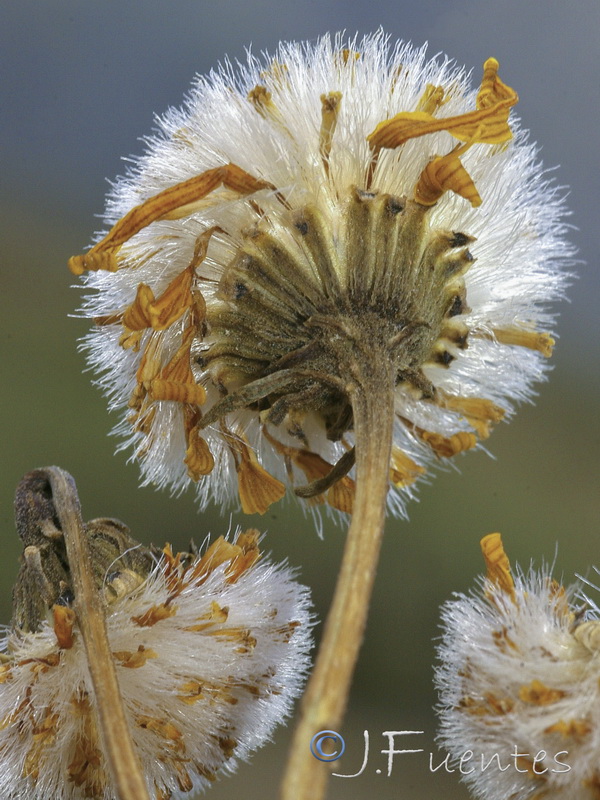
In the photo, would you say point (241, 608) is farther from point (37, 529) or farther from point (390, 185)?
point (390, 185)

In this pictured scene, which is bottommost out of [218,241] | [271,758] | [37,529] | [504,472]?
[271,758]

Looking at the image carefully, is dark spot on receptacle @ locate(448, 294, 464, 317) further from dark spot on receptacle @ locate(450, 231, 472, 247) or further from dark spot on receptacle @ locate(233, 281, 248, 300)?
dark spot on receptacle @ locate(233, 281, 248, 300)

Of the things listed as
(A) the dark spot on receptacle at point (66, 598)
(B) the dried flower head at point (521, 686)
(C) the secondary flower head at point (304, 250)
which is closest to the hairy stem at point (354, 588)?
(C) the secondary flower head at point (304, 250)

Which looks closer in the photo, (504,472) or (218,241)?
(218,241)

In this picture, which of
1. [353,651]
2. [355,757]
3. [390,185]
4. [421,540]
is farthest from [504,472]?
[353,651]

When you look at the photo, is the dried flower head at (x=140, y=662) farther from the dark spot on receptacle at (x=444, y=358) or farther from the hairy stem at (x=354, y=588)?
the dark spot on receptacle at (x=444, y=358)

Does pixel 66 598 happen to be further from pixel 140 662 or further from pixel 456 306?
pixel 456 306

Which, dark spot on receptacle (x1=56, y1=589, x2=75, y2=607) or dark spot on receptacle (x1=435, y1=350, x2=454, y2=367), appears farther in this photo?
dark spot on receptacle (x1=435, y1=350, x2=454, y2=367)

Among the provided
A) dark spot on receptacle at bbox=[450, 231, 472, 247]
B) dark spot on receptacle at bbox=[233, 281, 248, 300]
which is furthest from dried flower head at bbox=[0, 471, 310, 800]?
dark spot on receptacle at bbox=[450, 231, 472, 247]
